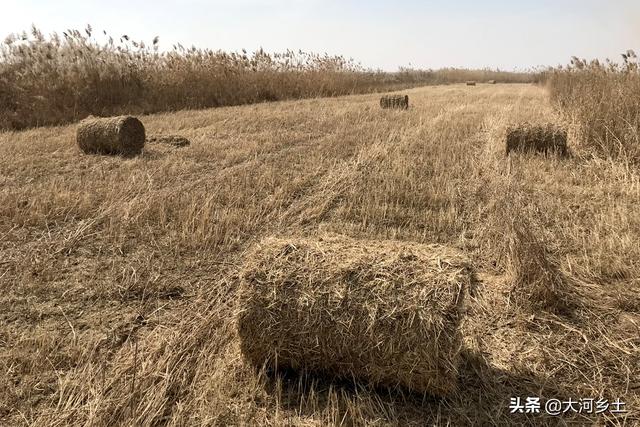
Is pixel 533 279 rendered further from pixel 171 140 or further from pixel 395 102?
pixel 395 102

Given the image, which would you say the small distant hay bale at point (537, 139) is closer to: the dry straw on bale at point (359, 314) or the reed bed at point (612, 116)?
the reed bed at point (612, 116)

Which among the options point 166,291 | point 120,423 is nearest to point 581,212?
point 166,291

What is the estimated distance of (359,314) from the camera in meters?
2.53

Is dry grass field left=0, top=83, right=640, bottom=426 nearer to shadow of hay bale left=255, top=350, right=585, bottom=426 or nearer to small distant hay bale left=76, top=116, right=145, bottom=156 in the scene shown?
shadow of hay bale left=255, top=350, right=585, bottom=426

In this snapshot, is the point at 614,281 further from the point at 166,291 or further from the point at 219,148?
the point at 219,148

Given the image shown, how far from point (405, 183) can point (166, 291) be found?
3.47 metres

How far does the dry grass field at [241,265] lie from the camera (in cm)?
262

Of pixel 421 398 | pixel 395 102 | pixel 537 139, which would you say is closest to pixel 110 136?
pixel 537 139

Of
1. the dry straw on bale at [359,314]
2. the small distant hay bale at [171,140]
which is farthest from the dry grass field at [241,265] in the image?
the small distant hay bale at [171,140]

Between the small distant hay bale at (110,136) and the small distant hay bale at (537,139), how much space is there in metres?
5.91

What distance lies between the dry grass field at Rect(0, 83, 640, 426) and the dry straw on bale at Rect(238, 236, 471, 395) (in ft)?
0.55

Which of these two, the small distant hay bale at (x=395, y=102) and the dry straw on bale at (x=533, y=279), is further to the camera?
the small distant hay bale at (x=395, y=102)

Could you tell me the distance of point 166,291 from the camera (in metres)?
3.76

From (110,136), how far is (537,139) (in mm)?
6538
